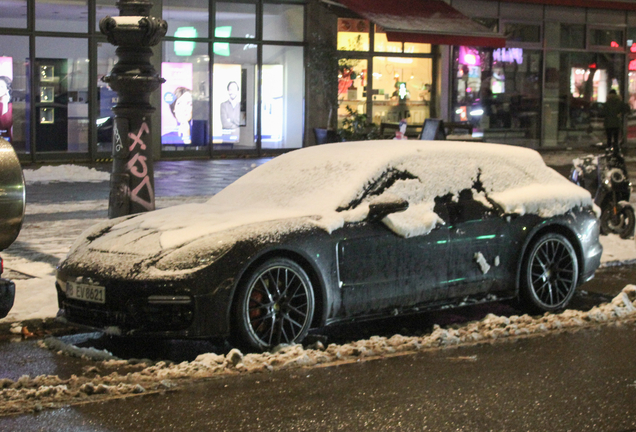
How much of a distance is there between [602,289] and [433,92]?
61.3 feet

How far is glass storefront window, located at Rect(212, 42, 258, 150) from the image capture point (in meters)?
23.5

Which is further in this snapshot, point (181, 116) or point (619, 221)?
point (181, 116)

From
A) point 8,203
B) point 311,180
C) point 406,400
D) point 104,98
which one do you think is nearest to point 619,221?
point 311,180

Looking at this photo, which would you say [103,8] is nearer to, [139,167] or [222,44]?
[222,44]

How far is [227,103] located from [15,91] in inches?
216

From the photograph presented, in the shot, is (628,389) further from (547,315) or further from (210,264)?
(210,264)

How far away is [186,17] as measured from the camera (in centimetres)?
2286

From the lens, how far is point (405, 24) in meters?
22.1

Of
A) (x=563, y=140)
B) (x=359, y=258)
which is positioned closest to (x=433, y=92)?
(x=563, y=140)

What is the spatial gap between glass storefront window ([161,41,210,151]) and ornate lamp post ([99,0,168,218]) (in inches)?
570

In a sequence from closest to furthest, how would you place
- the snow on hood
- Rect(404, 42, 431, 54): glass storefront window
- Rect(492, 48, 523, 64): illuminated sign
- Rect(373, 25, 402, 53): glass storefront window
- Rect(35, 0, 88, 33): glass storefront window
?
the snow on hood < Rect(35, 0, 88, 33): glass storefront window < Rect(373, 25, 402, 53): glass storefront window < Rect(404, 42, 431, 54): glass storefront window < Rect(492, 48, 523, 64): illuminated sign

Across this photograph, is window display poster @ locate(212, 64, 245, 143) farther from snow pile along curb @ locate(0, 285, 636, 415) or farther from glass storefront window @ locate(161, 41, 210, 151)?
snow pile along curb @ locate(0, 285, 636, 415)

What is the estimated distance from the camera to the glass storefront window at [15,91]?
20656 millimetres

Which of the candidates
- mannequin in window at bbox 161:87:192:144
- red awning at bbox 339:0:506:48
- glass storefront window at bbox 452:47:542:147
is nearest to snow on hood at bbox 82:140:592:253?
red awning at bbox 339:0:506:48
